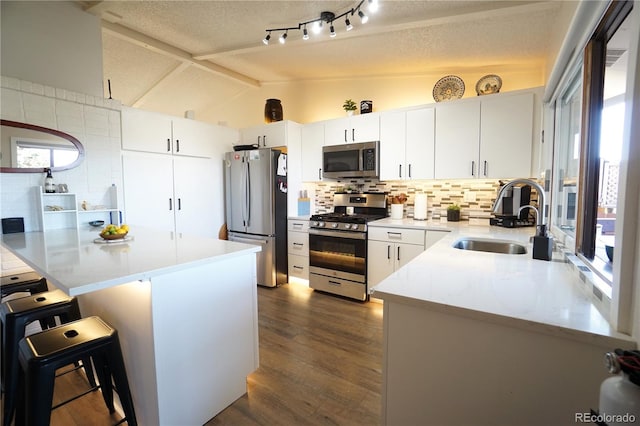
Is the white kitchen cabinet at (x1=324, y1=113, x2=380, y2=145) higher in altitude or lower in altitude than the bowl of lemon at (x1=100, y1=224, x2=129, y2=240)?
higher

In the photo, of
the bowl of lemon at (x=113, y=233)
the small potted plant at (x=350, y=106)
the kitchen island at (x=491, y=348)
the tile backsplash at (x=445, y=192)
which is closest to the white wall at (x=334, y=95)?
the small potted plant at (x=350, y=106)

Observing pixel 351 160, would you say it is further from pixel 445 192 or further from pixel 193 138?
pixel 193 138

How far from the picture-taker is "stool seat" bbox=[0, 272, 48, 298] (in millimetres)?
1849

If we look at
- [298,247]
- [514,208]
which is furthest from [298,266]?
[514,208]

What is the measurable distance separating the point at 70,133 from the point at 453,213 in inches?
155

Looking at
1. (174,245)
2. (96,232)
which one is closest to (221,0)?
(174,245)

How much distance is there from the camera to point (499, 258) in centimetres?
155

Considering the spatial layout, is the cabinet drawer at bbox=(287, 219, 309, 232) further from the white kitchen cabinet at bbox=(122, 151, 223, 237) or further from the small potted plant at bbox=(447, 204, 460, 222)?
the small potted plant at bbox=(447, 204, 460, 222)

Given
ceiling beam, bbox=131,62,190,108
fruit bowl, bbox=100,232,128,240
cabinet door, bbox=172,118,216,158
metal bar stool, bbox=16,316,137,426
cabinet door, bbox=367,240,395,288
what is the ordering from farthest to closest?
ceiling beam, bbox=131,62,190,108 → cabinet door, bbox=172,118,216,158 → cabinet door, bbox=367,240,395,288 → fruit bowl, bbox=100,232,128,240 → metal bar stool, bbox=16,316,137,426

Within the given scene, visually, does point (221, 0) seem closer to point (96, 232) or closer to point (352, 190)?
point (96, 232)

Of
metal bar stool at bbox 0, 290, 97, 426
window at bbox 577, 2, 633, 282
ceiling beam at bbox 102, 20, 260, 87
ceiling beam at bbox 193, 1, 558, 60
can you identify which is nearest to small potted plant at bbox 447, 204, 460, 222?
ceiling beam at bbox 193, 1, 558, 60

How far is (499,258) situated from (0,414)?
2.87 m

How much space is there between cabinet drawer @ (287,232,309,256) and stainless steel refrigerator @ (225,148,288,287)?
0.07 meters

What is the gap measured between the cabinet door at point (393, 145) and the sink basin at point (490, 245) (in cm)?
130
